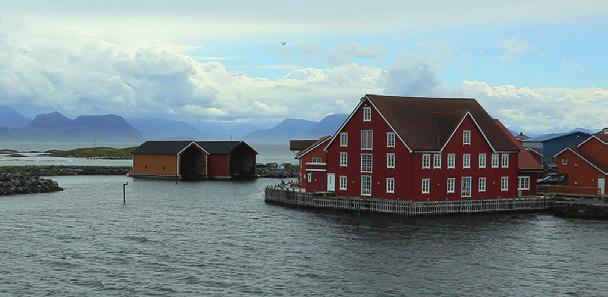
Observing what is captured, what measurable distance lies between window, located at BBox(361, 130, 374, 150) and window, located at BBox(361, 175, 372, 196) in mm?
2813

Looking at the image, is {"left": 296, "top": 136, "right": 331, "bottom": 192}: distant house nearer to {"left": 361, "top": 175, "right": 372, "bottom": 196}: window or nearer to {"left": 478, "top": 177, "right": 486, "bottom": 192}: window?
{"left": 361, "top": 175, "right": 372, "bottom": 196}: window

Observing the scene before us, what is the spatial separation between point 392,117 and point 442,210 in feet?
32.3

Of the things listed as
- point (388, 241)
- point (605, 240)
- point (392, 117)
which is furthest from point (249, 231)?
point (605, 240)

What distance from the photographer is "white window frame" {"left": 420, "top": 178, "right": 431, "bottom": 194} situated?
211 feet

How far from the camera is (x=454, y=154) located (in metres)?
66.2

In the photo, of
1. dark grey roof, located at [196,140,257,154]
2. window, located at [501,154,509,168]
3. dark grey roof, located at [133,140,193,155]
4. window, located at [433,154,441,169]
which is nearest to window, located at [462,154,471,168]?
window, located at [433,154,441,169]

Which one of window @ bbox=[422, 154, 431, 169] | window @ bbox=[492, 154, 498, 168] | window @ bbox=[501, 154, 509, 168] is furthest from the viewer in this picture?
window @ bbox=[501, 154, 509, 168]

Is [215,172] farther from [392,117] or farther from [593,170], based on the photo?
[593,170]

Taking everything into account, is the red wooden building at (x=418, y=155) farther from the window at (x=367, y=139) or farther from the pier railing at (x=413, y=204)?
the pier railing at (x=413, y=204)

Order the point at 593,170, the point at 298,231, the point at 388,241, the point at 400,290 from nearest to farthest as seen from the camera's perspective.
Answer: the point at 400,290 < the point at 388,241 < the point at 298,231 < the point at 593,170

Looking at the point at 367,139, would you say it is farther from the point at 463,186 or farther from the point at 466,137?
the point at 463,186

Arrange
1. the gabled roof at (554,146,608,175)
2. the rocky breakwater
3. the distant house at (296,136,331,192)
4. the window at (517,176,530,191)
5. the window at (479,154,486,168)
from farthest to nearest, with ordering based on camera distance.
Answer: the rocky breakwater → the distant house at (296,136,331,192) → the window at (517,176,530,191) → the gabled roof at (554,146,608,175) → the window at (479,154,486,168)

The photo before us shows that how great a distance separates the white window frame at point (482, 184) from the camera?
2687 inches

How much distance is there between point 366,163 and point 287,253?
2384cm
